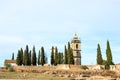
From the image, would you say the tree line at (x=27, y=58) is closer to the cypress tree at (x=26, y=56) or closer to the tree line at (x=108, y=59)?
the cypress tree at (x=26, y=56)

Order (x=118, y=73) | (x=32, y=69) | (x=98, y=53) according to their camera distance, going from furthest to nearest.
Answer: (x=98, y=53) < (x=32, y=69) < (x=118, y=73)

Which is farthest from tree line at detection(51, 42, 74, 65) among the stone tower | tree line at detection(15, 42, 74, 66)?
the stone tower

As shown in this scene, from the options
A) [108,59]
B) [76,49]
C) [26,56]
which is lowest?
[108,59]

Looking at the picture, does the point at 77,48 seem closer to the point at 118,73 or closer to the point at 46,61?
the point at 46,61

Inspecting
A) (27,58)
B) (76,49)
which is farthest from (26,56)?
(76,49)

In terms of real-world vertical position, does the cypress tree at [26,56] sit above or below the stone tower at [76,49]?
below

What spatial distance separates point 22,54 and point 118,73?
94.2 feet

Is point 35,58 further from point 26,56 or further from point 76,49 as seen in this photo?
point 76,49

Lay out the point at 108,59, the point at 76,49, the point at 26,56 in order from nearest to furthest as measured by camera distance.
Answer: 1. the point at 108,59
2. the point at 26,56
3. the point at 76,49

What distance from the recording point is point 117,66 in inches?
3071

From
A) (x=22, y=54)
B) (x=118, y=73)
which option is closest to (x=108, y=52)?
(x=118, y=73)

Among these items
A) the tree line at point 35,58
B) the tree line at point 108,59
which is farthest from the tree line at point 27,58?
the tree line at point 108,59

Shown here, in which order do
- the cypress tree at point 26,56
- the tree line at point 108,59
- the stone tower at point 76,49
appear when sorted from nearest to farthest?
the tree line at point 108,59 < the cypress tree at point 26,56 < the stone tower at point 76,49

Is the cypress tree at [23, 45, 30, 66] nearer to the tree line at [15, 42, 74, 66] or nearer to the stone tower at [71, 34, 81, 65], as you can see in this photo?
the tree line at [15, 42, 74, 66]
